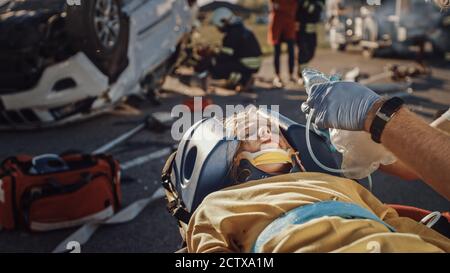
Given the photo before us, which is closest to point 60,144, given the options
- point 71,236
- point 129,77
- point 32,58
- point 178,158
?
point 32,58

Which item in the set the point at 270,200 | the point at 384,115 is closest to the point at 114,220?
the point at 270,200

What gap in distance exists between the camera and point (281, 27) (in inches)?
318

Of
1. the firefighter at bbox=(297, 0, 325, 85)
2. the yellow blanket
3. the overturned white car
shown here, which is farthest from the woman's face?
the firefighter at bbox=(297, 0, 325, 85)

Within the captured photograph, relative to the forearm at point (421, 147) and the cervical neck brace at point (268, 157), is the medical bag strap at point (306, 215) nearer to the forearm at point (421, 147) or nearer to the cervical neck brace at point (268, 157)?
the forearm at point (421, 147)

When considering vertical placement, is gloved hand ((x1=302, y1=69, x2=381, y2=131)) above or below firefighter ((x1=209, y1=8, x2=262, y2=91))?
above

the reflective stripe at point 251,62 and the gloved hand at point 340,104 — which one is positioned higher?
the gloved hand at point 340,104

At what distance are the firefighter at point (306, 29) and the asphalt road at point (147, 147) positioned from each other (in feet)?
2.53

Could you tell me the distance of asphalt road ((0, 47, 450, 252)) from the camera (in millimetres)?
2932

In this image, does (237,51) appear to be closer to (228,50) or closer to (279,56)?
(228,50)

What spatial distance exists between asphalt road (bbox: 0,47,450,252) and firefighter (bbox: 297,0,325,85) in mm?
771

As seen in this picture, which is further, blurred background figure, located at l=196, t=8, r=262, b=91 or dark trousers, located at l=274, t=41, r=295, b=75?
dark trousers, located at l=274, t=41, r=295, b=75

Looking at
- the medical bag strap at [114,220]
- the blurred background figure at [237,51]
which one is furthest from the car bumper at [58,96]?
the blurred background figure at [237,51]

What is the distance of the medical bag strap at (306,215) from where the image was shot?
1261 mm

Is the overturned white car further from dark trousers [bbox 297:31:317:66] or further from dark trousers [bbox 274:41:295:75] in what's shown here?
dark trousers [bbox 297:31:317:66]
